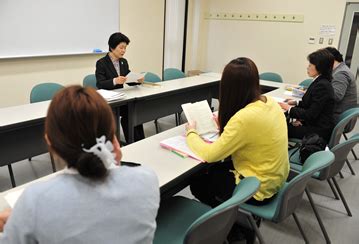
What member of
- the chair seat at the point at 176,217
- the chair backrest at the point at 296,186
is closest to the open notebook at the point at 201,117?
the chair seat at the point at 176,217

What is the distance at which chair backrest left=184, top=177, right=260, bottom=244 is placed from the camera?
1061 millimetres

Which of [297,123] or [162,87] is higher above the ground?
[162,87]

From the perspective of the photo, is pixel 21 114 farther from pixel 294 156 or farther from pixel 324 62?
pixel 324 62

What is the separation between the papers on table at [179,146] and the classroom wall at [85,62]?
2.44m

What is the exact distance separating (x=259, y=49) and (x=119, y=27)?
255cm

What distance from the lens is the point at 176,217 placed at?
1.53m

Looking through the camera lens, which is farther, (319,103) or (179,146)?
(319,103)

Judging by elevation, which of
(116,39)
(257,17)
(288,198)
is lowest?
(288,198)

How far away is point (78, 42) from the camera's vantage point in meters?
4.25

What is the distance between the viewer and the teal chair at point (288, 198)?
145 centimetres

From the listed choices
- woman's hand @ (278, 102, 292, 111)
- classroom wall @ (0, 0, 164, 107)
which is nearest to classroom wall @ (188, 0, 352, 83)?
classroom wall @ (0, 0, 164, 107)

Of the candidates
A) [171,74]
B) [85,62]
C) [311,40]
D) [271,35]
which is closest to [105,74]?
[171,74]

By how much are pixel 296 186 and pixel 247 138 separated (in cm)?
33

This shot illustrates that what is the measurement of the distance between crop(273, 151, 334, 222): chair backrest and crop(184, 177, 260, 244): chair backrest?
0.28m
